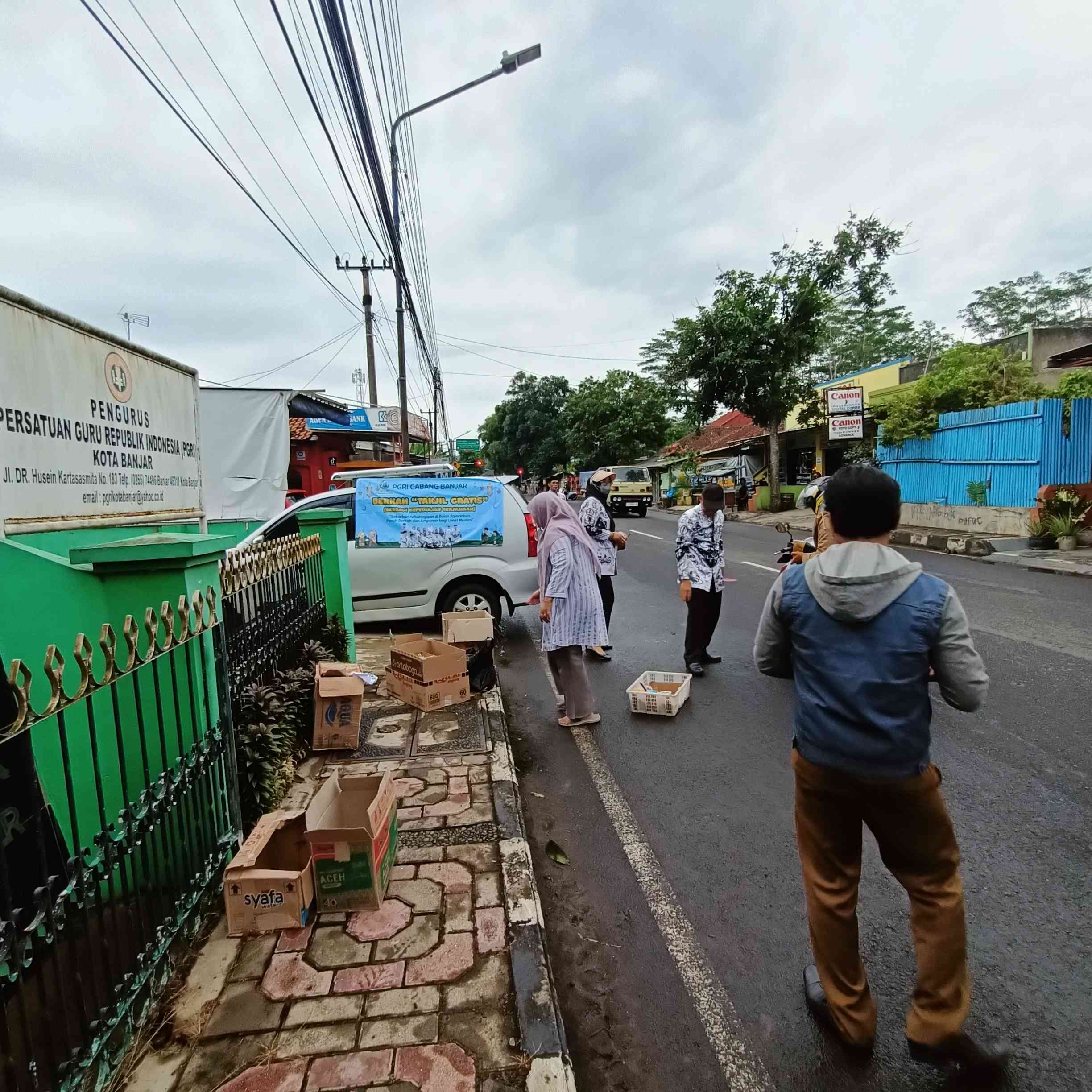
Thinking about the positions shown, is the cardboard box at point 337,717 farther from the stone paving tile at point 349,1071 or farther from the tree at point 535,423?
the tree at point 535,423

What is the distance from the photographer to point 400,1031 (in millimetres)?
2240

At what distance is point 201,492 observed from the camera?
425 cm

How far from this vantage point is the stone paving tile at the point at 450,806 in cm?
368

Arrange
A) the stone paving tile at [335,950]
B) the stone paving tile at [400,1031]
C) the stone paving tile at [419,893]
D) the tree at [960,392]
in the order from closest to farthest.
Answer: the stone paving tile at [400,1031] → the stone paving tile at [335,950] → the stone paving tile at [419,893] → the tree at [960,392]

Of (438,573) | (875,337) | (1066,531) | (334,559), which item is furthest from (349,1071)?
(875,337)

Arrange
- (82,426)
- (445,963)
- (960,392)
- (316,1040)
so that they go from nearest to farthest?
(316,1040), (445,963), (82,426), (960,392)

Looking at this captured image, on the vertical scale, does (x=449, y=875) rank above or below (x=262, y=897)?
below

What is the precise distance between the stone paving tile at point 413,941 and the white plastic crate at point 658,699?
2609 mm

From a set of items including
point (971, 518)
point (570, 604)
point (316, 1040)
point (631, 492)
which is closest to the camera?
point (316, 1040)

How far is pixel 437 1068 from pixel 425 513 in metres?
5.67

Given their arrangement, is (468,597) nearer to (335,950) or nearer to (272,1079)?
(335,950)

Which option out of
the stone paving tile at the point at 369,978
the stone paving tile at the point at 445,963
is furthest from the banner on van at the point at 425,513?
the stone paving tile at the point at 369,978

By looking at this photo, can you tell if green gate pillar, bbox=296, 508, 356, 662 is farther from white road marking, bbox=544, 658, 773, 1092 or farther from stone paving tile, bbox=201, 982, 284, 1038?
stone paving tile, bbox=201, 982, 284, 1038

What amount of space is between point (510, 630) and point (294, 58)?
18.4 ft
